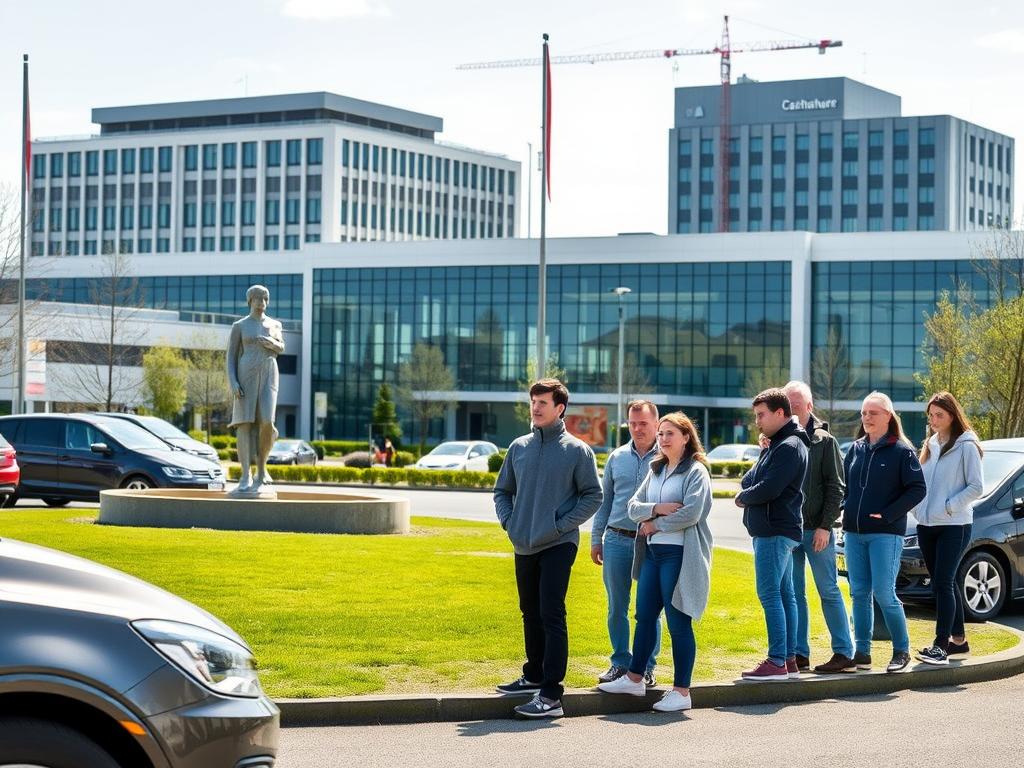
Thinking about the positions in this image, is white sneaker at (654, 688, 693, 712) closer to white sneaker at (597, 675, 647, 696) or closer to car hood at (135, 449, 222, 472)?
white sneaker at (597, 675, 647, 696)

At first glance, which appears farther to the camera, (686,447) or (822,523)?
(822,523)

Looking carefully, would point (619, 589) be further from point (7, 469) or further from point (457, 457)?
point (457, 457)

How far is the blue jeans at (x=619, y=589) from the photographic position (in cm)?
901

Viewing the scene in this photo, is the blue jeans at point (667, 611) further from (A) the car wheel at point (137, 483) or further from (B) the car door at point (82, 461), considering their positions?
(B) the car door at point (82, 461)

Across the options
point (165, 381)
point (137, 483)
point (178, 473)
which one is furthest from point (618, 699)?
point (165, 381)

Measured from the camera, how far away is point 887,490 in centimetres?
979

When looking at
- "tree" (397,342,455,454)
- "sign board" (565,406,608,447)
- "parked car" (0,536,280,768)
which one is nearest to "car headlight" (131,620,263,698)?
"parked car" (0,536,280,768)

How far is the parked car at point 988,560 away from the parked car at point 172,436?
14.6m

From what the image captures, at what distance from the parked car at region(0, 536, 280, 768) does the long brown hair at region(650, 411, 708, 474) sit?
4446mm

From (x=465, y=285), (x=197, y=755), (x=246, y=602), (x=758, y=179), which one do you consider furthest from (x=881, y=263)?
(x=197, y=755)

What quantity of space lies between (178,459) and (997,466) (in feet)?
46.8

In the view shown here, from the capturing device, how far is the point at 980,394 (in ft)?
119

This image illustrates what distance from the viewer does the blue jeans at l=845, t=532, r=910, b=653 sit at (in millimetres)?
9883

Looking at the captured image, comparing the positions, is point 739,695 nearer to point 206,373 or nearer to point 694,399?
point 206,373
